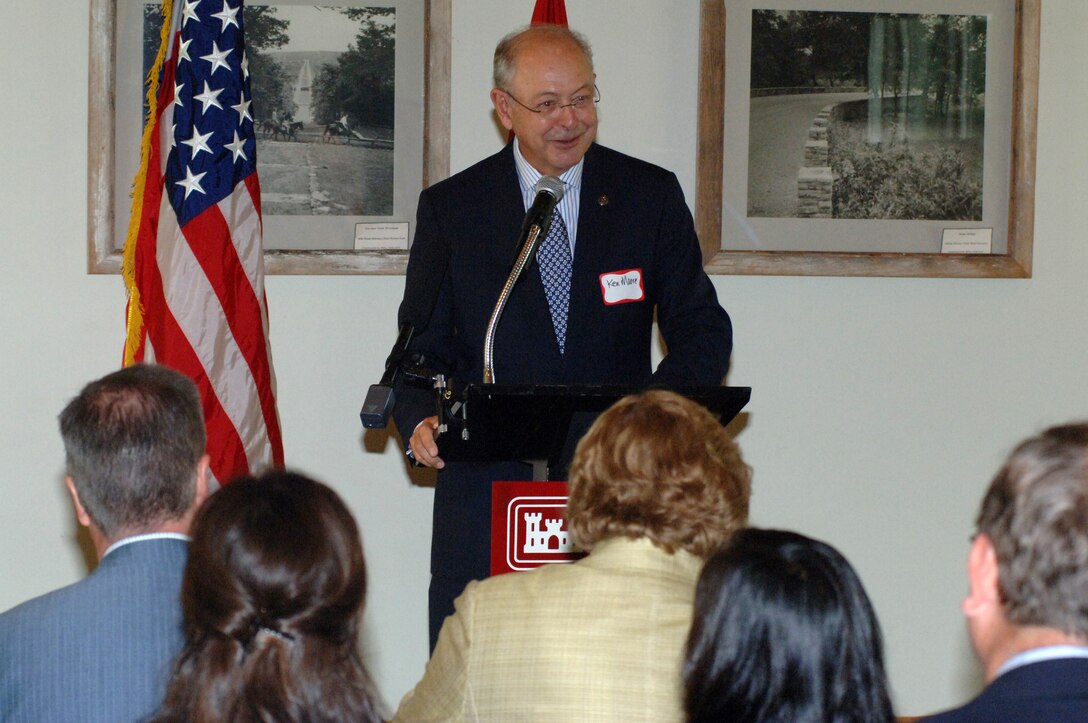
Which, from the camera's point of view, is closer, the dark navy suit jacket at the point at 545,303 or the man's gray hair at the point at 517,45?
the dark navy suit jacket at the point at 545,303

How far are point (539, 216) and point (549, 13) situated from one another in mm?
1449

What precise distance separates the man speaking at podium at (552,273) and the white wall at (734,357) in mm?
886

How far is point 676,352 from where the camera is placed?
2738 millimetres

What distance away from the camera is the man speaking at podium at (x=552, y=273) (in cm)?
279

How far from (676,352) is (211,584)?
1.65m

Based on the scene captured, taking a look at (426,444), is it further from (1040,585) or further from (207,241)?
(1040,585)

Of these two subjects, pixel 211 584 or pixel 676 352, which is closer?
pixel 211 584

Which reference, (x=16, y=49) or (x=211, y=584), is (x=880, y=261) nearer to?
(x=16, y=49)

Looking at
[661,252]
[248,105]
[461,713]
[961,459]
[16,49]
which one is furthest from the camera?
[961,459]

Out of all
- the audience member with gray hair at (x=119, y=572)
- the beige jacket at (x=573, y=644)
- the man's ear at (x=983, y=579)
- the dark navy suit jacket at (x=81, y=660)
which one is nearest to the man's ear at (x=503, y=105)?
the audience member with gray hair at (x=119, y=572)

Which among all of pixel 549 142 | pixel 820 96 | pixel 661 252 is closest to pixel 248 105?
pixel 549 142

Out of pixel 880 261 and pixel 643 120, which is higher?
pixel 643 120

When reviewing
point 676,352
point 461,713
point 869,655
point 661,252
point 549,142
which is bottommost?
point 461,713

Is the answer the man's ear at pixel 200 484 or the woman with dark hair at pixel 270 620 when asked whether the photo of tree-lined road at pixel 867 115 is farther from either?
the woman with dark hair at pixel 270 620
